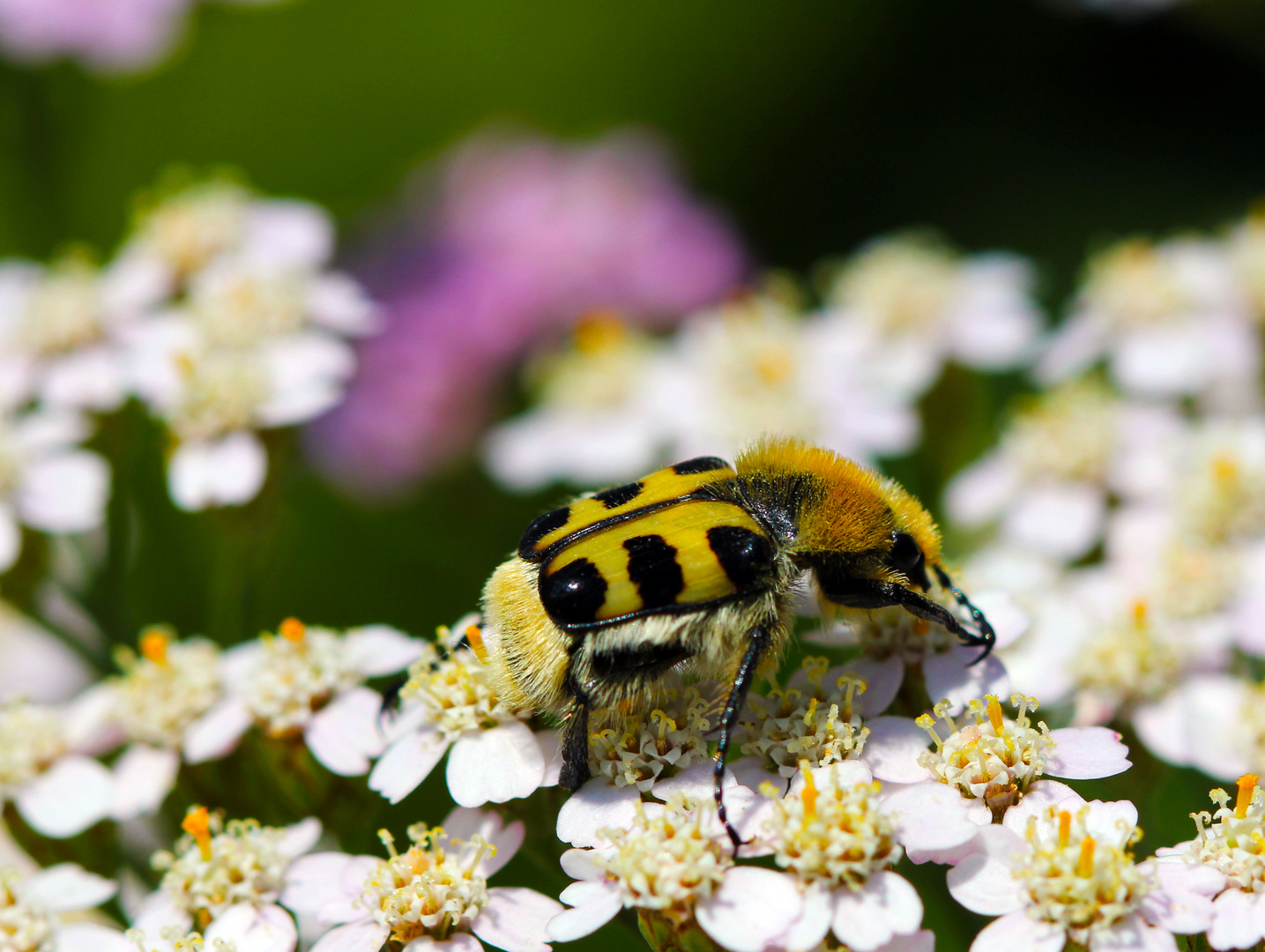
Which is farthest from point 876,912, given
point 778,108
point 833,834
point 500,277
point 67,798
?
point 778,108

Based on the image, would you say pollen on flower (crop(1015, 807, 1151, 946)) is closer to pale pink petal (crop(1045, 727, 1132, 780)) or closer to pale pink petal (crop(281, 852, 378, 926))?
pale pink petal (crop(1045, 727, 1132, 780))

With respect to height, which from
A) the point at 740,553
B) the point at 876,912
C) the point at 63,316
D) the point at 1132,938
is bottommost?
the point at 1132,938

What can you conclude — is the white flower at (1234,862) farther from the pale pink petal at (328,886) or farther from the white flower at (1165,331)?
the white flower at (1165,331)

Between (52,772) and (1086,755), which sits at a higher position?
(52,772)

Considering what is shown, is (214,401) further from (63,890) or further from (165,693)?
(63,890)

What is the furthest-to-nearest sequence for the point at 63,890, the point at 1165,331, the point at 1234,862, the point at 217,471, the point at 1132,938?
1. the point at 1165,331
2. the point at 217,471
3. the point at 63,890
4. the point at 1234,862
5. the point at 1132,938

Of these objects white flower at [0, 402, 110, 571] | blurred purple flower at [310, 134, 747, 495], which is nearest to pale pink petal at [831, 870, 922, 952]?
white flower at [0, 402, 110, 571]
